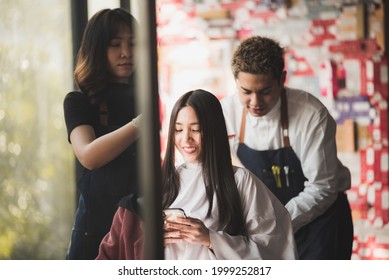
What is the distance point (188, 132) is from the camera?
1922 mm

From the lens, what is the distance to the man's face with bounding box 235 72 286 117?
1930 millimetres

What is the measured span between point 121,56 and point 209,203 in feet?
1.74

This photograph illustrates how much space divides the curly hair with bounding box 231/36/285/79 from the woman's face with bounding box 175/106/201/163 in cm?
20

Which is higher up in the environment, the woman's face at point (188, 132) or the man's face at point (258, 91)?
the man's face at point (258, 91)

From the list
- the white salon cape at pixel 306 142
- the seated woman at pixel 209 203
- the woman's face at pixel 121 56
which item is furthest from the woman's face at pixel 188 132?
the woman's face at pixel 121 56

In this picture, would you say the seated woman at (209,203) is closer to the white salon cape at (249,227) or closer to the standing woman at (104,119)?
the white salon cape at (249,227)

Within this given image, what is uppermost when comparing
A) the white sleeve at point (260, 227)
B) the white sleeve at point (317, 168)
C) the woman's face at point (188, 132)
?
the woman's face at point (188, 132)

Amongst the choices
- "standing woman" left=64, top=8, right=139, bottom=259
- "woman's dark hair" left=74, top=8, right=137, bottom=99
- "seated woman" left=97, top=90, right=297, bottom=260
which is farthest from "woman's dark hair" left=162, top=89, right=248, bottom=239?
"woman's dark hair" left=74, top=8, right=137, bottom=99

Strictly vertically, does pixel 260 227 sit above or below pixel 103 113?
below

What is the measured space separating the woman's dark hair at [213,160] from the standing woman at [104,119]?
Result: 114mm

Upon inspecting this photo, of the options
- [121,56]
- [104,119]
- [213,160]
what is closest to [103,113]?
[104,119]

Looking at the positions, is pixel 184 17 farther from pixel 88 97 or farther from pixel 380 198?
pixel 380 198

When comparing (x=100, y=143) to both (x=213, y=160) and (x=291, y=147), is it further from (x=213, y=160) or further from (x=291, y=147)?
(x=291, y=147)

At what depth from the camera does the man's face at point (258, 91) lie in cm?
193
